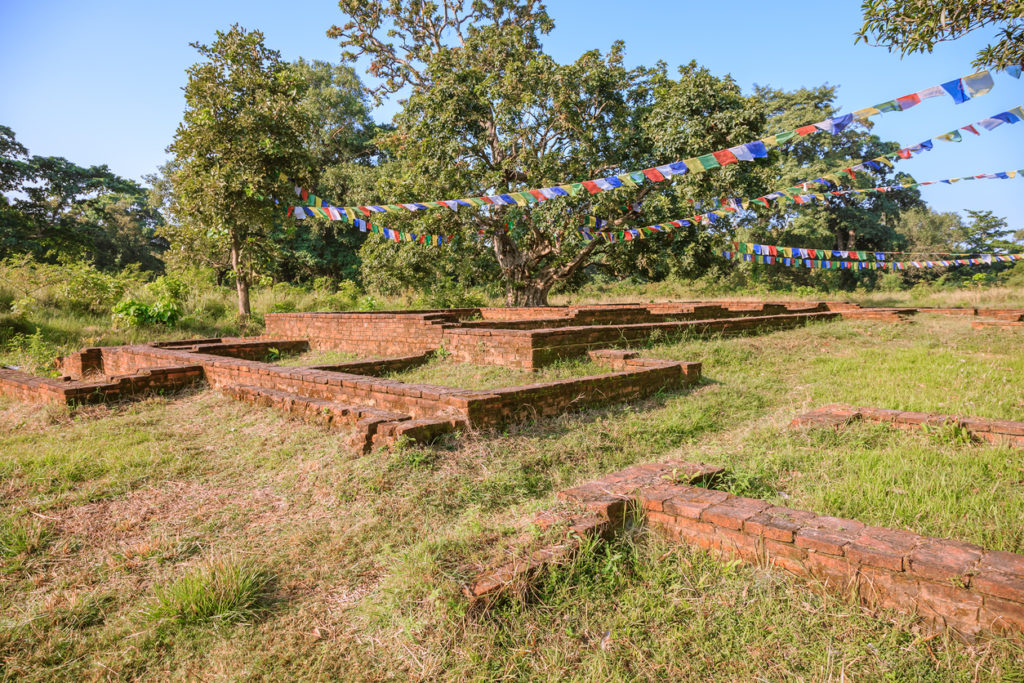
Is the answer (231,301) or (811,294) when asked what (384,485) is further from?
(811,294)

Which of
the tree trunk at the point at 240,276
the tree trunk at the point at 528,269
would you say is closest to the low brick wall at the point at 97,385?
the tree trunk at the point at 240,276

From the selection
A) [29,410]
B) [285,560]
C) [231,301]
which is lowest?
[285,560]

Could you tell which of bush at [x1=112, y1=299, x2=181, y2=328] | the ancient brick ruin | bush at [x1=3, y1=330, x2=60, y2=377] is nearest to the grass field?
the ancient brick ruin

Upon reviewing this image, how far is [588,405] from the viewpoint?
191 inches

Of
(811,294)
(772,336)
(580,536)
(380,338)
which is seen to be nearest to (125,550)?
(580,536)

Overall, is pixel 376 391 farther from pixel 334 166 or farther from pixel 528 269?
pixel 334 166

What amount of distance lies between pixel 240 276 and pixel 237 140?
3.15m

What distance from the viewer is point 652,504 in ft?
8.95

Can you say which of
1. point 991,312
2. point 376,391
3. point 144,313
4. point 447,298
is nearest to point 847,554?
point 376,391

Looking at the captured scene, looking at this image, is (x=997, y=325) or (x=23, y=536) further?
(x=997, y=325)

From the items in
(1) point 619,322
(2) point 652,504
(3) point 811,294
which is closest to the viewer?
(2) point 652,504

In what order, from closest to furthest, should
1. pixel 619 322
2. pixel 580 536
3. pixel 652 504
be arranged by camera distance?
pixel 580 536 < pixel 652 504 < pixel 619 322

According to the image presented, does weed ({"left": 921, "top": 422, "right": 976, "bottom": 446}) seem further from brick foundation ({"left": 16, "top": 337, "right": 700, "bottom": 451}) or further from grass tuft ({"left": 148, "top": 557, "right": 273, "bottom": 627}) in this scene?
grass tuft ({"left": 148, "top": 557, "right": 273, "bottom": 627})

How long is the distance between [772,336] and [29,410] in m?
10.1
